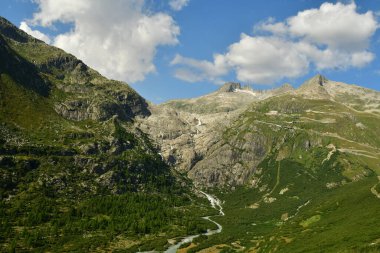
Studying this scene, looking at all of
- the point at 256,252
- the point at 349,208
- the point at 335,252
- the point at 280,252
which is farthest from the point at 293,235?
the point at 335,252

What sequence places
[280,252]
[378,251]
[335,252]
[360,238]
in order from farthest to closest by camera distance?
[280,252] → [360,238] → [335,252] → [378,251]

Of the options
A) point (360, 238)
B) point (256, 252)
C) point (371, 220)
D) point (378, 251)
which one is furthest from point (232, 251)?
point (378, 251)

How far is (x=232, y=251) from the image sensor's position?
197 metres

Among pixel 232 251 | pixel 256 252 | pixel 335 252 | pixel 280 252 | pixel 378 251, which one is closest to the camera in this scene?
pixel 378 251

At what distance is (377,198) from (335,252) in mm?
99476

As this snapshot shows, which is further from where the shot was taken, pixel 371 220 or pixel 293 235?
pixel 293 235

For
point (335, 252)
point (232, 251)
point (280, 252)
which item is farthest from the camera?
point (232, 251)

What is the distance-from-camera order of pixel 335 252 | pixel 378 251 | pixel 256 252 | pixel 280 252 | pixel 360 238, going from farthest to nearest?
pixel 256 252
pixel 280 252
pixel 360 238
pixel 335 252
pixel 378 251

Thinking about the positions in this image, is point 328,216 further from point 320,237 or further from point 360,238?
point 360,238

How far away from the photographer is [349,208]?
650 ft

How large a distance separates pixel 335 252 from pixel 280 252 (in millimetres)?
31497

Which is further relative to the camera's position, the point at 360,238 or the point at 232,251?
the point at 232,251

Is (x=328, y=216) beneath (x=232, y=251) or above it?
above

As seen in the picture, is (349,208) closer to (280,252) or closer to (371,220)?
(371,220)
